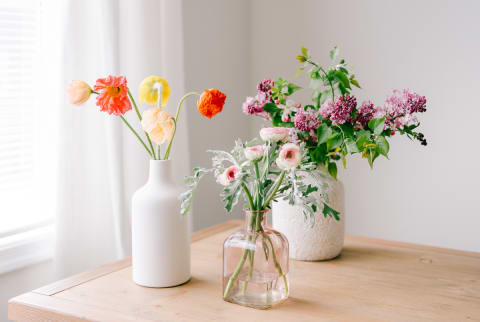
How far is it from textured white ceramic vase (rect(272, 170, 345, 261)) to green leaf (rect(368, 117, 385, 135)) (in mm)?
196

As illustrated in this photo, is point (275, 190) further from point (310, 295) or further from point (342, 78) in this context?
point (342, 78)

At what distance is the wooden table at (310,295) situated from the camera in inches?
40.2

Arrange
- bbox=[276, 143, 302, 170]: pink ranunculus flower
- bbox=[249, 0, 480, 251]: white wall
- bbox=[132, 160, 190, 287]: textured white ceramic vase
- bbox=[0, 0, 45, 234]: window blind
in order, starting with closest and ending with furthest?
bbox=[276, 143, 302, 170]: pink ranunculus flower
bbox=[132, 160, 190, 287]: textured white ceramic vase
bbox=[0, 0, 45, 234]: window blind
bbox=[249, 0, 480, 251]: white wall

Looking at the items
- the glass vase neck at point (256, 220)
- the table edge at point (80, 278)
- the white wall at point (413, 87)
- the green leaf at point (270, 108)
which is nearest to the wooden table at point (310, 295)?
the table edge at point (80, 278)

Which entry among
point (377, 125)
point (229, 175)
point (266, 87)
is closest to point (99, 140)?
point (266, 87)

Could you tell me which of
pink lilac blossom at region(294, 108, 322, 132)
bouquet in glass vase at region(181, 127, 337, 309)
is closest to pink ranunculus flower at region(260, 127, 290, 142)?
bouquet in glass vase at region(181, 127, 337, 309)

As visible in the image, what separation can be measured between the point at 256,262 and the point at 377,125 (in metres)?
0.37

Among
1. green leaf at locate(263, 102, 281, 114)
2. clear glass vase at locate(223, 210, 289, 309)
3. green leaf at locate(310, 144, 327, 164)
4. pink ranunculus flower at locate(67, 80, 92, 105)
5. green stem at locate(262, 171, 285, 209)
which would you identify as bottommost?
clear glass vase at locate(223, 210, 289, 309)

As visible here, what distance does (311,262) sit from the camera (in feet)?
4.33

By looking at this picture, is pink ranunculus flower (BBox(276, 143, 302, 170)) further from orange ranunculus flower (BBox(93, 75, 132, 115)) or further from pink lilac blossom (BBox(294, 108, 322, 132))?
orange ranunculus flower (BBox(93, 75, 132, 115))

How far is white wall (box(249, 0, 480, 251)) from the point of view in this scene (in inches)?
81.0

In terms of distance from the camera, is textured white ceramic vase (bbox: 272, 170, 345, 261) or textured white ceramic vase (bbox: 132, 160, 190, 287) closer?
textured white ceramic vase (bbox: 132, 160, 190, 287)

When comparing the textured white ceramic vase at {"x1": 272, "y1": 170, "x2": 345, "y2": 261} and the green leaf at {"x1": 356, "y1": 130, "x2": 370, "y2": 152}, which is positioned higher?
the green leaf at {"x1": 356, "y1": 130, "x2": 370, "y2": 152}

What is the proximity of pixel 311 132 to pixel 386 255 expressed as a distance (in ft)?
1.37
